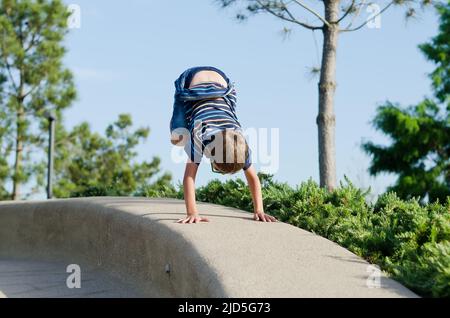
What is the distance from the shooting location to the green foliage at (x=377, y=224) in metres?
4.28

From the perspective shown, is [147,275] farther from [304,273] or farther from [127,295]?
[304,273]

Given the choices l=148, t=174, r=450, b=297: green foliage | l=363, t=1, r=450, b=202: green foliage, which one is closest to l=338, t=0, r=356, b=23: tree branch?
l=148, t=174, r=450, b=297: green foliage

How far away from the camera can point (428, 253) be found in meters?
4.62

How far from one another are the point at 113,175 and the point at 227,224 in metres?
24.9

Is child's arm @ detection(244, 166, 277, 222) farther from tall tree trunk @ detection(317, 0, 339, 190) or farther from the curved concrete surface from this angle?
tall tree trunk @ detection(317, 0, 339, 190)

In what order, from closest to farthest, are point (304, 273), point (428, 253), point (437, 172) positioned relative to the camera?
point (304, 273)
point (428, 253)
point (437, 172)

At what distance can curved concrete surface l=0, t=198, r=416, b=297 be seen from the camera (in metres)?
3.92

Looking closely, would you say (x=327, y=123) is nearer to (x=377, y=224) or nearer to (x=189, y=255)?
(x=377, y=224)

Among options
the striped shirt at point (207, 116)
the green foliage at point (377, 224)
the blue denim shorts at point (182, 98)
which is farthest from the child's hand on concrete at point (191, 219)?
the green foliage at point (377, 224)

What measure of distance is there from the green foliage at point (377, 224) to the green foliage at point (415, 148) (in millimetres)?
12873

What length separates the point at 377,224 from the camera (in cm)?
585

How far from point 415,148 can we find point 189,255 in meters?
16.7

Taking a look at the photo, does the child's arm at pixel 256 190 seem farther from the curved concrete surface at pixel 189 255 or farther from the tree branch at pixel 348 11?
the tree branch at pixel 348 11
